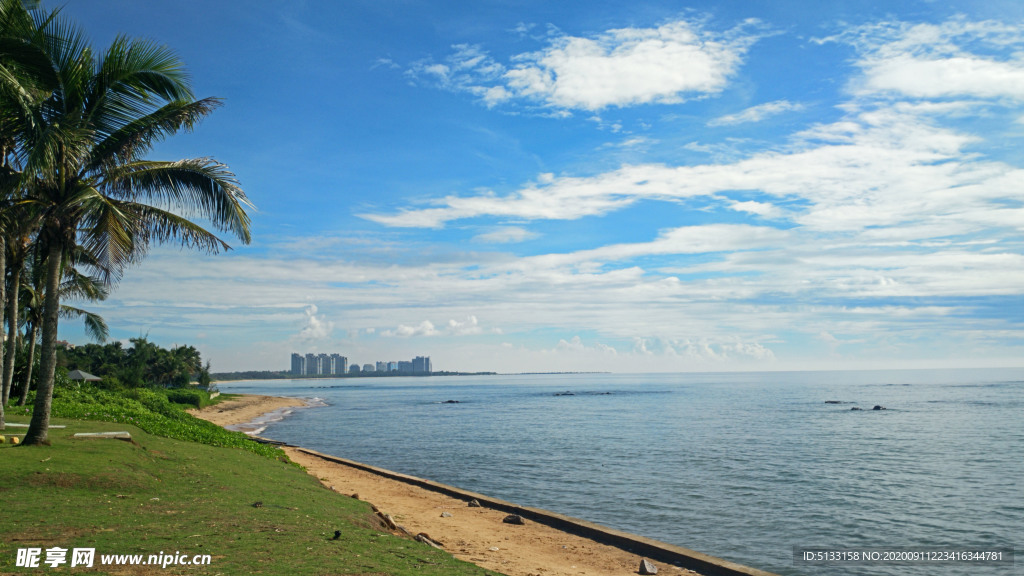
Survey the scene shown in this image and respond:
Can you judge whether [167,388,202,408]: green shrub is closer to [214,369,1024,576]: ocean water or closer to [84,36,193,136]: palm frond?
[214,369,1024,576]: ocean water

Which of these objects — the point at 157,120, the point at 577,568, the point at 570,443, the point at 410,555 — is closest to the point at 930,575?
the point at 577,568

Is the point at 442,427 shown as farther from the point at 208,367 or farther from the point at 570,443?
the point at 208,367

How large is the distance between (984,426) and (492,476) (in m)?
41.6

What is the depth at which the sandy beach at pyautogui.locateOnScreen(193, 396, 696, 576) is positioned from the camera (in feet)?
39.6

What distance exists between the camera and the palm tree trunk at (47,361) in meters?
13.0

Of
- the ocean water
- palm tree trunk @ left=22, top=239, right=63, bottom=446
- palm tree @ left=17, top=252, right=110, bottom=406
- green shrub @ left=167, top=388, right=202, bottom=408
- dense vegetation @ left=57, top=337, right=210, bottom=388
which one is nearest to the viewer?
palm tree trunk @ left=22, top=239, right=63, bottom=446

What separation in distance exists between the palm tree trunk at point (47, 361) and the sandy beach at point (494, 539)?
303 inches

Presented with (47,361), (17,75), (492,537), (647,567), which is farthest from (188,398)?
(647,567)

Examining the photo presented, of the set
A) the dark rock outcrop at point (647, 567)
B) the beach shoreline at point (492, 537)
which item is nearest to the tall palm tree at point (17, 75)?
the beach shoreline at point (492, 537)

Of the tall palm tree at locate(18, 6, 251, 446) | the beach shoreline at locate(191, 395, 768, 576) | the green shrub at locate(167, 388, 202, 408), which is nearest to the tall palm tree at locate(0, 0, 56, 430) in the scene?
the tall palm tree at locate(18, 6, 251, 446)

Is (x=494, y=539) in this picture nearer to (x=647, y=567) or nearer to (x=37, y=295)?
(x=647, y=567)

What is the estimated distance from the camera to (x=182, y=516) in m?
9.41

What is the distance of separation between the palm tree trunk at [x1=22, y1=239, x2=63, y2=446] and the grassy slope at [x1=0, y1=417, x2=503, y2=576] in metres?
0.52

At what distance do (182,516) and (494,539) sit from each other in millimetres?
6984
